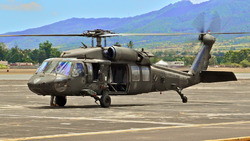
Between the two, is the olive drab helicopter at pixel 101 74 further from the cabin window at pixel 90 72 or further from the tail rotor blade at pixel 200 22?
the tail rotor blade at pixel 200 22

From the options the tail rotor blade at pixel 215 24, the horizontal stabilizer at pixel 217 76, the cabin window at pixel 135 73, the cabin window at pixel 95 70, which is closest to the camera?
the cabin window at pixel 95 70

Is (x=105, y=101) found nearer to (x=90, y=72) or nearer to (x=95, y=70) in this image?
(x=90, y=72)

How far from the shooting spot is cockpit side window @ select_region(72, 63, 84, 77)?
25.0m

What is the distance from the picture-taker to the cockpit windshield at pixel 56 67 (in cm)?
2466

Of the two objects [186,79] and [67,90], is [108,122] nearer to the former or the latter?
[67,90]

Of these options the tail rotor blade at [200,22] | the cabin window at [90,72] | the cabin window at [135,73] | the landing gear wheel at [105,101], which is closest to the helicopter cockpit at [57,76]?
the cabin window at [90,72]

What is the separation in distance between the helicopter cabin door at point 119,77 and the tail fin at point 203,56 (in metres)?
6.41

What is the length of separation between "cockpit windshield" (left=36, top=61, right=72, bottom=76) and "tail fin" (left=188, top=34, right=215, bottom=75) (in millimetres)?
10663

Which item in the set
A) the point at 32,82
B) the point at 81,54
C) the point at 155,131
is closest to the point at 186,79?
the point at 81,54

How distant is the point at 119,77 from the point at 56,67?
4.60 m

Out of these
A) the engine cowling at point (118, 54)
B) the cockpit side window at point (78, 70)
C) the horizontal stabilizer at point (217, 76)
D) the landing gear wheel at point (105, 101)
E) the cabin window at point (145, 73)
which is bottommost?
the landing gear wheel at point (105, 101)

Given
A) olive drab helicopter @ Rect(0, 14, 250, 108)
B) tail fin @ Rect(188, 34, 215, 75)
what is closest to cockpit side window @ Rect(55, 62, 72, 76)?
olive drab helicopter @ Rect(0, 14, 250, 108)

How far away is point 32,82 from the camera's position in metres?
24.1

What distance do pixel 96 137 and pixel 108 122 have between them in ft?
15.1
